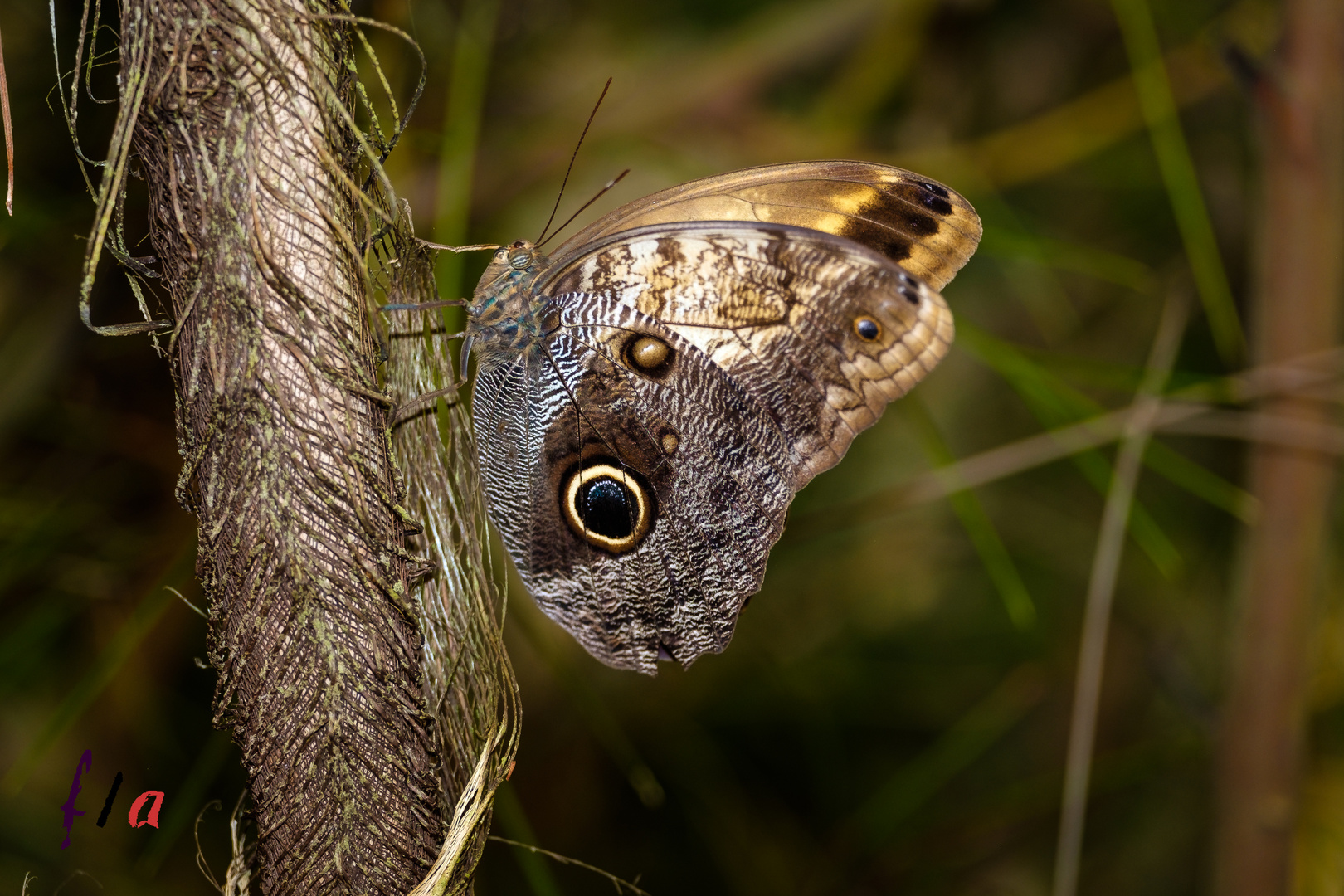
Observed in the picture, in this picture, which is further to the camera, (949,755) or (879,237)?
(949,755)

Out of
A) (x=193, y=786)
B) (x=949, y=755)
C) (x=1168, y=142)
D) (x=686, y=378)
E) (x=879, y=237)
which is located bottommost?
(x=193, y=786)

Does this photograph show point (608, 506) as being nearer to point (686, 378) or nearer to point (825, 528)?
point (686, 378)

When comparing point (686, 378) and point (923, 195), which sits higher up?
point (923, 195)

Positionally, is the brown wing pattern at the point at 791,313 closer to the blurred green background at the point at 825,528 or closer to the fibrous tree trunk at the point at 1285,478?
the blurred green background at the point at 825,528

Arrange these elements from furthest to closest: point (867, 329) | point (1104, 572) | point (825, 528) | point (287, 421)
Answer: point (825, 528), point (1104, 572), point (867, 329), point (287, 421)

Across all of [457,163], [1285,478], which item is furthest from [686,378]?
[1285,478]

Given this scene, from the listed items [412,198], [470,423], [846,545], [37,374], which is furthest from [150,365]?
[846,545]
